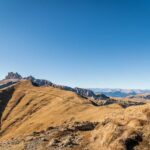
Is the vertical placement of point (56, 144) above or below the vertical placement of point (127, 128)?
below

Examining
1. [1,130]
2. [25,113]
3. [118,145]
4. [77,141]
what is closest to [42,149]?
[77,141]

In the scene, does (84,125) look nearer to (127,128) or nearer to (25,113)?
(127,128)

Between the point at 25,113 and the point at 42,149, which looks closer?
the point at 42,149

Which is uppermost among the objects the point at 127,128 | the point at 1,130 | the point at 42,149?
the point at 127,128

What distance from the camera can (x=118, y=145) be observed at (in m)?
34.5

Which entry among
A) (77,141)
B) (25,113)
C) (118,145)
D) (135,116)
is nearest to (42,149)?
(77,141)

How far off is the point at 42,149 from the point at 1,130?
146 metres

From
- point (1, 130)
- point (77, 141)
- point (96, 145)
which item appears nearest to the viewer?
point (96, 145)

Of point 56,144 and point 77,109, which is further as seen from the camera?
point 77,109

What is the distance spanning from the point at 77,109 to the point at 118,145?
385ft

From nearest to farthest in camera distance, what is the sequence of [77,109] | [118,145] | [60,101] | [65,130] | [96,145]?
[118,145] → [96,145] → [65,130] → [77,109] → [60,101]

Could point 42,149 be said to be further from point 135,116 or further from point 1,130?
point 1,130

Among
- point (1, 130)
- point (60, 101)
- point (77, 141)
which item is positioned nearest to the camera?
point (77, 141)

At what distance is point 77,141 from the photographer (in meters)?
39.4
